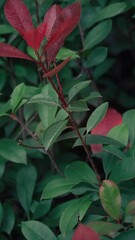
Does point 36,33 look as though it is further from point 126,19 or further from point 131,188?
point 126,19

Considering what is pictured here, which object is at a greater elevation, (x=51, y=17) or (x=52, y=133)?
(x=51, y=17)

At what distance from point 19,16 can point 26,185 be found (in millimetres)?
571

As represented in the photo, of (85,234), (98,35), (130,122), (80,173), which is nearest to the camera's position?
(85,234)

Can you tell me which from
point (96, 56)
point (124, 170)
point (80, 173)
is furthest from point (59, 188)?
point (96, 56)

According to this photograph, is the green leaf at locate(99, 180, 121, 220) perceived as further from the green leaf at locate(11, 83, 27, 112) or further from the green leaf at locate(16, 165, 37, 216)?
the green leaf at locate(16, 165, 37, 216)

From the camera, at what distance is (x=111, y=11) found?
1497 mm

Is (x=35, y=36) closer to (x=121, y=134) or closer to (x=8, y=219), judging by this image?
(x=121, y=134)

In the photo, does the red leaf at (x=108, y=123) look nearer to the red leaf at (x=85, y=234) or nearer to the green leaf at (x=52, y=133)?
the green leaf at (x=52, y=133)

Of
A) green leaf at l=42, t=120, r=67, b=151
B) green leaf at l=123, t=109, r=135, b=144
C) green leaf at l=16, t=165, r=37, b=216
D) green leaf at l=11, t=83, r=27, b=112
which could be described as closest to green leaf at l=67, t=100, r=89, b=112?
green leaf at l=42, t=120, r=67, b=151

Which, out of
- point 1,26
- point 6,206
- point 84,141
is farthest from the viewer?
point 1,26

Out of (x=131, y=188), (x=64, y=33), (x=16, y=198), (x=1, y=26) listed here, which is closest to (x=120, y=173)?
(x=131, y=188)

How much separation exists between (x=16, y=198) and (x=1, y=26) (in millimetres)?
536

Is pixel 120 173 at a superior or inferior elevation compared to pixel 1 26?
inferior

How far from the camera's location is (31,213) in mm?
1405
